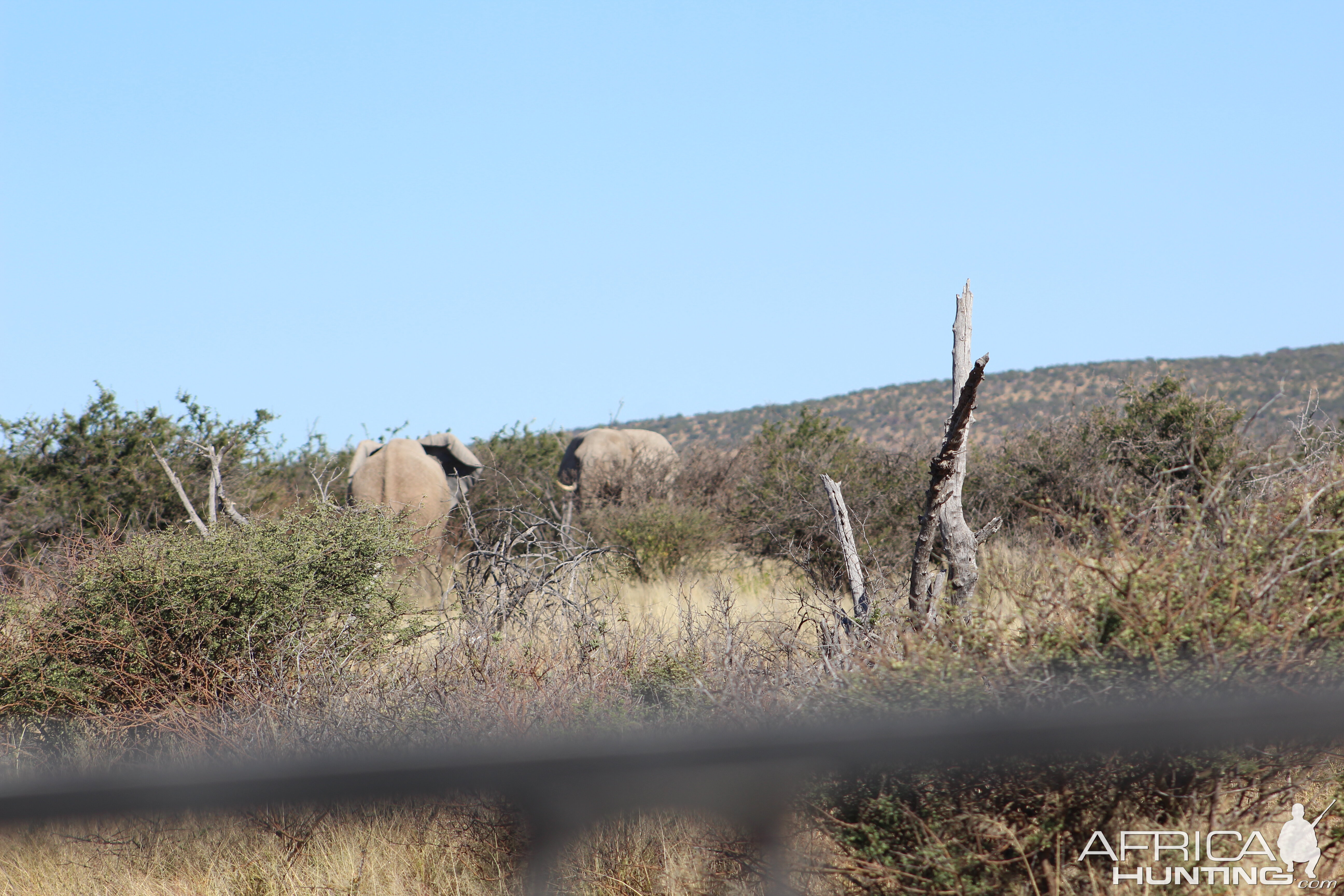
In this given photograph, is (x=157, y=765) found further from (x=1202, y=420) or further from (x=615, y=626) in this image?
(x=1202, y=420)

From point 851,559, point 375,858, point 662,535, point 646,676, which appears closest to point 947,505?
point 851,559

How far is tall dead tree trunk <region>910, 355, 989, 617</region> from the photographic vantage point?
476 centimetres

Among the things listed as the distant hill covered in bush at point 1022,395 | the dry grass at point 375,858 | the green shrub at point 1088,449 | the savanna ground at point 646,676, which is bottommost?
the dry grass at point 375,858

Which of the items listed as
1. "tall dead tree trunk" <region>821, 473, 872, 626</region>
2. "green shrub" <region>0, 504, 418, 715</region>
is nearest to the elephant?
"green shrub" <region>0, 504, 418, 715</region>

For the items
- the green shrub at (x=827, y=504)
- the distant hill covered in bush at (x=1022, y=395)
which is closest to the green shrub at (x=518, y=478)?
the green shrub at (x=827, y=504)

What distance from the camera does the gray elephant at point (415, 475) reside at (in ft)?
51.6

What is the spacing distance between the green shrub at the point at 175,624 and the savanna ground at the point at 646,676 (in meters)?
0.02

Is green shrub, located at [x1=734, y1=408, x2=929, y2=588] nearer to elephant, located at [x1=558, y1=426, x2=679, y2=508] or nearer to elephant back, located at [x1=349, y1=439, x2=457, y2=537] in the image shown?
elephant, located at [x1=558, y1=426, x2=679, y2=508]

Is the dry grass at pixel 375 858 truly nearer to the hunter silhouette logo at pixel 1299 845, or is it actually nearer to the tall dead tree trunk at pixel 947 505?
the hunter silhouette logo at pixel 1299 845

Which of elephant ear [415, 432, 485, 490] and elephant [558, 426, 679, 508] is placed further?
elephant ear [415, 432, 485, 490]

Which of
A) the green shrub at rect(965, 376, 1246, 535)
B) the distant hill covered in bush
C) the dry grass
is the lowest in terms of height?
the dry grass

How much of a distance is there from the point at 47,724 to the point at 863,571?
6.22m

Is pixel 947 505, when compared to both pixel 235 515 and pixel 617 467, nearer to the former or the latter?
pixel 235 515

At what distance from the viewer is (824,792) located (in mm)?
2990
